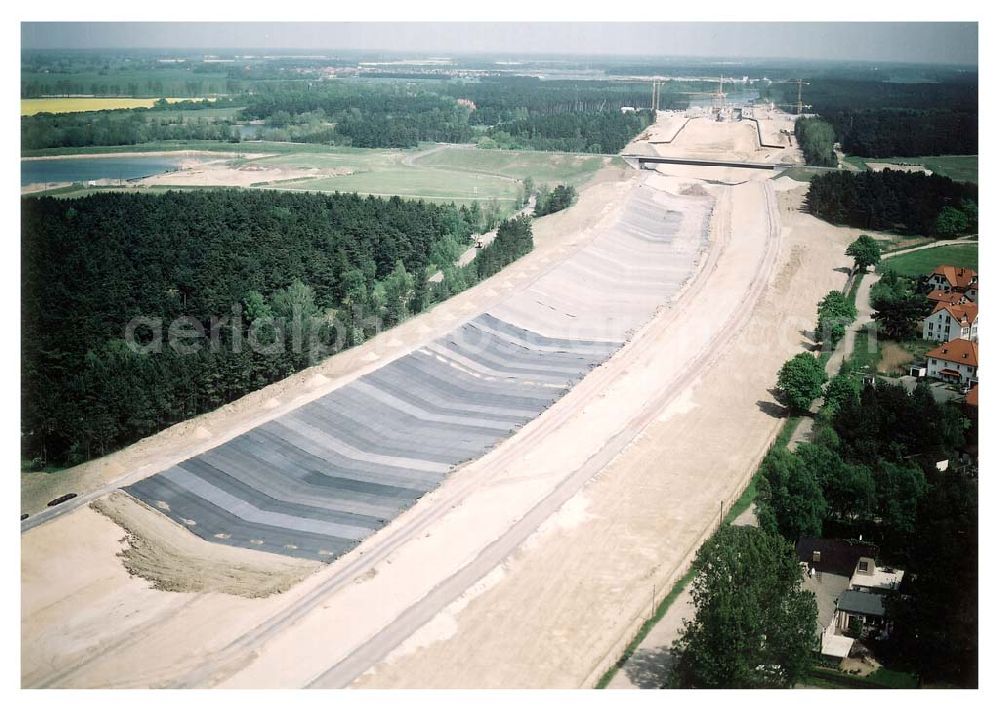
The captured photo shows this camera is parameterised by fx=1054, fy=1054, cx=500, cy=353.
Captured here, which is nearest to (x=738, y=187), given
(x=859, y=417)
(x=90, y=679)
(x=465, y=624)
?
(x=859, y=417)

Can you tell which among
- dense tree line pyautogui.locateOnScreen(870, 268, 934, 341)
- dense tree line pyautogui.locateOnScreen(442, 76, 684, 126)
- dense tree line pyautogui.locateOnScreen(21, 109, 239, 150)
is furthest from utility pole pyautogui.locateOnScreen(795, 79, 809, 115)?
dense tree line pyautogui.locateOnScreen(21, 109, 239, 150)

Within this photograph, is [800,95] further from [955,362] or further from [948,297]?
[955,362]

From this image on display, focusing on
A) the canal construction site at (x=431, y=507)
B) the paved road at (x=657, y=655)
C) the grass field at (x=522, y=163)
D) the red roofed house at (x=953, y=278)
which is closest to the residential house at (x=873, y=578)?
the canal construction site at (x=431, y=507)

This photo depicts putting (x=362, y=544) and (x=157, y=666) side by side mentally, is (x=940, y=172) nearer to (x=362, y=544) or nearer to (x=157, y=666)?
(x=362, y=544)

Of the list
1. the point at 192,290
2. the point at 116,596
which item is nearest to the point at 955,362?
the point at 116,596

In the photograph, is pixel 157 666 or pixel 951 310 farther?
pixel 951 310

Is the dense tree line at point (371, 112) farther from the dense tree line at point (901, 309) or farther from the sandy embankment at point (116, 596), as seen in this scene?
the dense tree line at point (901, 309)
